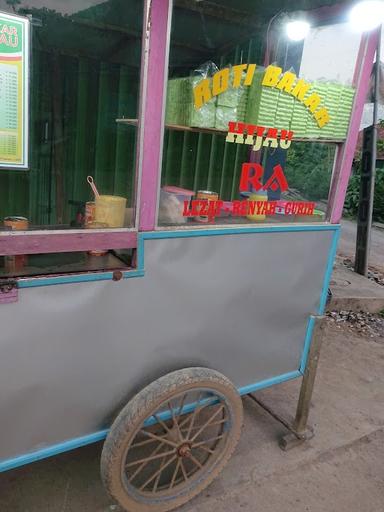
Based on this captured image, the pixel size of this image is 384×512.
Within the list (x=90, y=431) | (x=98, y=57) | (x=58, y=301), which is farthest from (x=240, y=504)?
(x=98, y=57)

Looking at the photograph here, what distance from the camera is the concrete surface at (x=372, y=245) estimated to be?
6.71 meters

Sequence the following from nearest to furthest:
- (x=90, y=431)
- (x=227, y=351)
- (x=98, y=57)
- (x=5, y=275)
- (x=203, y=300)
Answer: (x=5, y=275) < (x=90, y=431) < (x=203, y=300) < (x=227, y=351) < (x=98, y=57)

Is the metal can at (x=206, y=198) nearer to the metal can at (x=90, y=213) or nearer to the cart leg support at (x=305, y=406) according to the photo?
the metal can at (x=90, y=213)

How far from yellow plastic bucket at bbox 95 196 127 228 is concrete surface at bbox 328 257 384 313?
3423 mm

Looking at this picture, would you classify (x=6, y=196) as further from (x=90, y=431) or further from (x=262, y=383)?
(x=262, y=383)

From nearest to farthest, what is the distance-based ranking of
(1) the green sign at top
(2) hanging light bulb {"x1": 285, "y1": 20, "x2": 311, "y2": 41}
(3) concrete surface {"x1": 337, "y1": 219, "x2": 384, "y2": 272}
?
(1) the green sign at top
(2) hanging light bulb {"x1": 285, "y1": 20, "x2": 311, "y2": 41}
(3) concrete surface {"x1": 337, "y1": 219, "x2": 384, "y2": 272}

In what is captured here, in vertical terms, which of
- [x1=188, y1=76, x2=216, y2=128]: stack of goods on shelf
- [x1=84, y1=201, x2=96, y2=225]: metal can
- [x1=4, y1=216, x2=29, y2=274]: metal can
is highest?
[x1=188, y1=76, x2=216, y2=128]: stack of goods on shelf

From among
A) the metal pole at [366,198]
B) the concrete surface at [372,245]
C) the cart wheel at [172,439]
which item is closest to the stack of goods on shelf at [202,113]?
the cart wheel at [172,439]

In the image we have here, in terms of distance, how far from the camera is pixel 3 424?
A: 148 cm

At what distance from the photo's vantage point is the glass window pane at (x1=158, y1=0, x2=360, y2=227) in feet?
5.81

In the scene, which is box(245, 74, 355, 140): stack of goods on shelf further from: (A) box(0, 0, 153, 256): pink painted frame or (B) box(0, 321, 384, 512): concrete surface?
(B) box(0, 321, 384, 512): concrete surface

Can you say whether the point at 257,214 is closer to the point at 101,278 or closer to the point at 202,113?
the point at 202,113

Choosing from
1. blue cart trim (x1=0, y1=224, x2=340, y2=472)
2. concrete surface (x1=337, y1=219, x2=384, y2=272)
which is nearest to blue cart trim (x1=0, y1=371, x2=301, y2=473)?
blue cart trim (x1=0, y1=224, x2=340, y2=472)

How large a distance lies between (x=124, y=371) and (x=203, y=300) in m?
0.43
